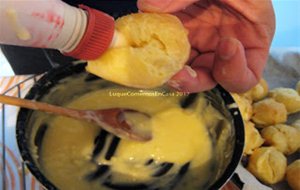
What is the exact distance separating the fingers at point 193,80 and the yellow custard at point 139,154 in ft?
0.26

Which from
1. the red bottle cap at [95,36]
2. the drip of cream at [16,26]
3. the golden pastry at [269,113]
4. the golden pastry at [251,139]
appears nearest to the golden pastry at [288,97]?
the golden pastry at [269,113]

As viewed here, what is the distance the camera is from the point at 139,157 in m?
0.84

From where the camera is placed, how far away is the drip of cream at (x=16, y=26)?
0.43 m

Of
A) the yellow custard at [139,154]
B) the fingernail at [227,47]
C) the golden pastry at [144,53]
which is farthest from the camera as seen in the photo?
the yellow custard at [139,154]

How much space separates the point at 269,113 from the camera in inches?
41.3

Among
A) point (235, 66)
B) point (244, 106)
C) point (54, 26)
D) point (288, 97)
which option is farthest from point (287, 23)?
point (54, 26)

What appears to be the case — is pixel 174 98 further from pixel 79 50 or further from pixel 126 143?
pixel 79 50

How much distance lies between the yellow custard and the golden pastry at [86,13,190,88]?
25 cm

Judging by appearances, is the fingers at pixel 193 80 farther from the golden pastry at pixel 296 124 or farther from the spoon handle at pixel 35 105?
the golden pastry at pixel 296 124

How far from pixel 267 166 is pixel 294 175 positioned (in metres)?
0.07

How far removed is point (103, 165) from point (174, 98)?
25 cm

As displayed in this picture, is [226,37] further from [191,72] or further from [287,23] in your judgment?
[287,23]

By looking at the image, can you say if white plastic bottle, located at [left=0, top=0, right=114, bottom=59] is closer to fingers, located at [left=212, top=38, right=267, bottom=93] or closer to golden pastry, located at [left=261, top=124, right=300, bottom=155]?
fingers, located at [left=212, top=38, right=267, bottom=93]

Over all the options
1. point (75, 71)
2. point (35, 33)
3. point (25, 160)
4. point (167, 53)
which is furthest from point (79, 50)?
point (75, 71)
